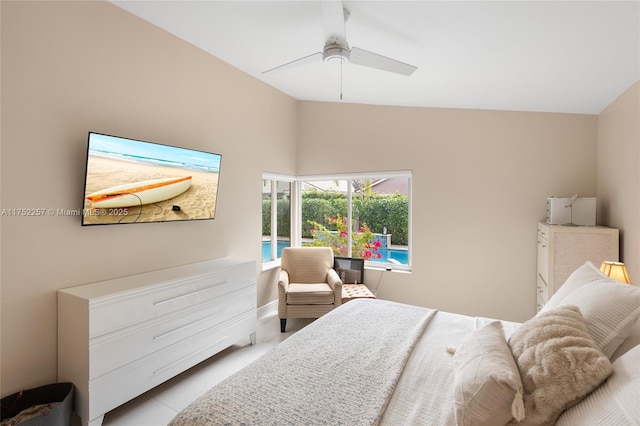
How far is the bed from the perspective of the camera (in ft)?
3.34

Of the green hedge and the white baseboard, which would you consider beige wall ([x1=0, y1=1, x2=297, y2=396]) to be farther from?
the green hedge

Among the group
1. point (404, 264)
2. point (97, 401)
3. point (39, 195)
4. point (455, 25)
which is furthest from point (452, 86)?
point (97, 401)

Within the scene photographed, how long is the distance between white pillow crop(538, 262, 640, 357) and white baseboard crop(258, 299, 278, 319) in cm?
331

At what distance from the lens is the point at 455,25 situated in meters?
2.03

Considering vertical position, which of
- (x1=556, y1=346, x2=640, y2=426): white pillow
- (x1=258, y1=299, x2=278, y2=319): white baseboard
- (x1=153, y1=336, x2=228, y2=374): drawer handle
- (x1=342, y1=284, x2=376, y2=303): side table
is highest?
(x1=556, y1=346, x2=640, y2=426): white pillow

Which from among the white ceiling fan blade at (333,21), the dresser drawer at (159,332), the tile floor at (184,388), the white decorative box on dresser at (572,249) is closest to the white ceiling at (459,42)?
the white ceiling fan blade at (333,21)

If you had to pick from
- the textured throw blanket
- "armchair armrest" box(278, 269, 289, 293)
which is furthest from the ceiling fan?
"armchair armrest" box(278, 269, 289, 293)

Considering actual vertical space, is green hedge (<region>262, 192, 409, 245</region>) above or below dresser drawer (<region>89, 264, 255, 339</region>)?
above

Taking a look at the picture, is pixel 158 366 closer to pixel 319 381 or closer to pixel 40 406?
pixel 40 406

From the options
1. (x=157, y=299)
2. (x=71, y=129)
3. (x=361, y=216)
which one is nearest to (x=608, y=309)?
(x=157, y=299)

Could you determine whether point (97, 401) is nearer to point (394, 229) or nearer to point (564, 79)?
point (394, 229)

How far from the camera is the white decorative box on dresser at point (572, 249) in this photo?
2.72 meters

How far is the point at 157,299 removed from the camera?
2.36 meters

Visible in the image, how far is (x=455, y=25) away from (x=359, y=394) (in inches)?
85.0
